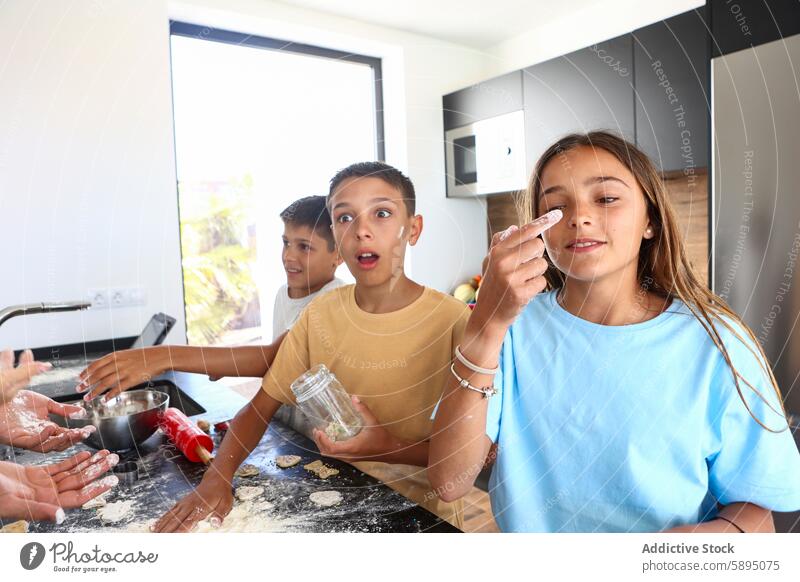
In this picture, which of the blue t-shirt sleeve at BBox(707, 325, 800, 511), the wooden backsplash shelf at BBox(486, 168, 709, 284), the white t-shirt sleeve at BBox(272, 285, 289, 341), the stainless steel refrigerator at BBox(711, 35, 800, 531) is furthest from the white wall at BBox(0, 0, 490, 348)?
the wooden backsplash shelf at BBox(486, 168, 709, 284)

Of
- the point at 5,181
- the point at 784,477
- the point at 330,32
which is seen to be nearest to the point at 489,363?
the point at 784,477

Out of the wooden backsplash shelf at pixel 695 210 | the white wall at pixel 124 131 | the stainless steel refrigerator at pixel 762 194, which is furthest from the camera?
the wooden backsplash shelf at pixel 695 210

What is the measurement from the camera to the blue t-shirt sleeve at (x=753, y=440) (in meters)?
0.34

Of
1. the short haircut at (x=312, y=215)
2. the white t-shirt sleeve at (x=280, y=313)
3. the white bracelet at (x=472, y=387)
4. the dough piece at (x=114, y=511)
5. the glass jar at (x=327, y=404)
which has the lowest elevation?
the dough piece at (x=114, y=511)

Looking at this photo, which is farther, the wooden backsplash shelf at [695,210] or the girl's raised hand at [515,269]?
the wooden backsplash shelf at [695,210]

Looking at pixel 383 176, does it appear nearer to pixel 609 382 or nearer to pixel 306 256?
pixel 306 256

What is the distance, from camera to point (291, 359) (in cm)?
47

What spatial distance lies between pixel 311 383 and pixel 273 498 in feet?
0.34

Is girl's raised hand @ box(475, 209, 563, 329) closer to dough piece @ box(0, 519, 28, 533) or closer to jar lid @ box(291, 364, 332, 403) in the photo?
jar lid @ box(291, 364, 332, 403)

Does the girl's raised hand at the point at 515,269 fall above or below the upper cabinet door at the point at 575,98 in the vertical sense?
below

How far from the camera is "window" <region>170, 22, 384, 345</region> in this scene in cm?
43

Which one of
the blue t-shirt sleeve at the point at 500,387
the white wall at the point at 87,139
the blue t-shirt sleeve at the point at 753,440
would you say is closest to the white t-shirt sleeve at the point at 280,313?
the white wall at the point at 87,139

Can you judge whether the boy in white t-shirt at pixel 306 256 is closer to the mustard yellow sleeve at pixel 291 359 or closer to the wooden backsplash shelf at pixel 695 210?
the mustard yellow sleeve at pixel 291 359

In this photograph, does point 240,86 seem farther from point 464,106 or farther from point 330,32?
point 464,106
